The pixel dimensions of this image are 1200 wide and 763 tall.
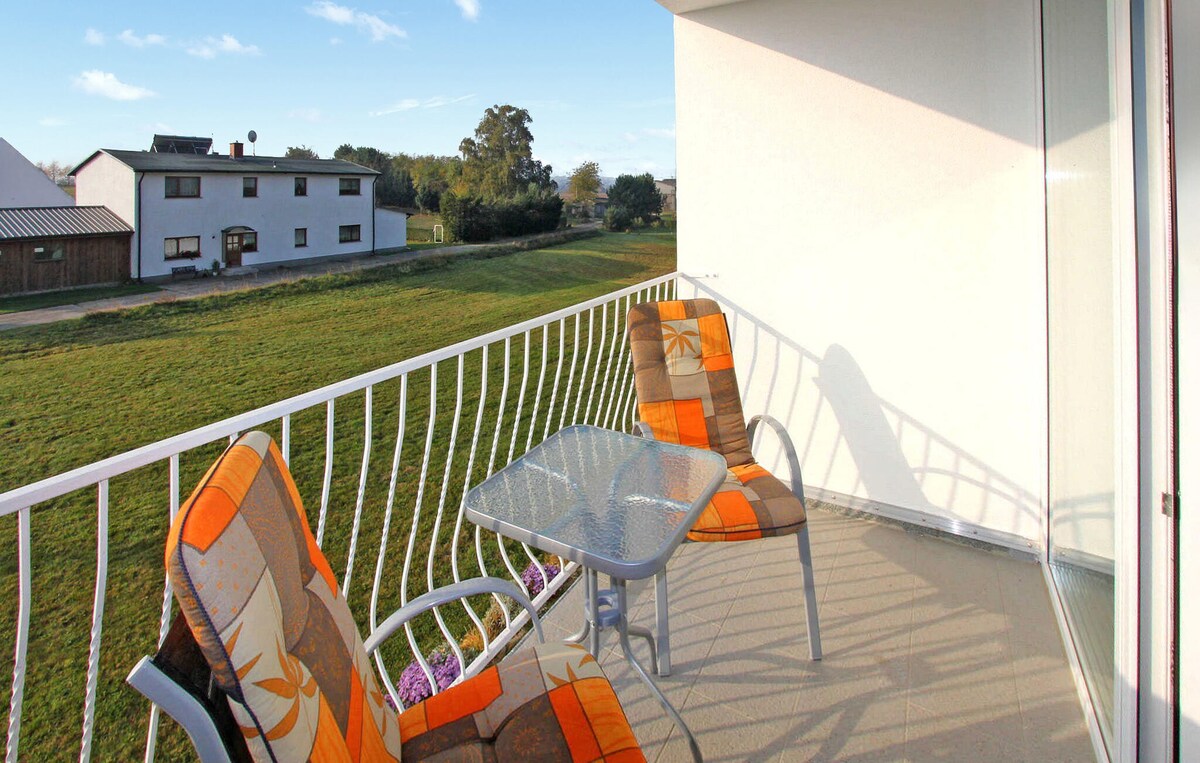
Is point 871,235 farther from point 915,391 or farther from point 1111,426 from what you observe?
point 1111,426

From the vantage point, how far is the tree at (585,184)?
→ 43.6 ft

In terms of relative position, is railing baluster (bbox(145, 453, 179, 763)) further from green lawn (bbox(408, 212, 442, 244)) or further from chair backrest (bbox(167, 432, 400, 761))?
green lawn (bbox(408, 212, 442, 244))

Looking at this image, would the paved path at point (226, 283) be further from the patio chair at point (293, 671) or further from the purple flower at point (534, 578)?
the patio chair at point (293, 671)

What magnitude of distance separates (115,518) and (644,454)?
815 centimetres

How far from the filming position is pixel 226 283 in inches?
540

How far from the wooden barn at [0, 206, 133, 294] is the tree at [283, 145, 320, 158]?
5.22m

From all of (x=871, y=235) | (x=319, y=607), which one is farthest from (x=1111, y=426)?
(x=319, y=607)

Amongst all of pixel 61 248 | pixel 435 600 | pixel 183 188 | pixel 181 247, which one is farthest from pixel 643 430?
pixel 183 188

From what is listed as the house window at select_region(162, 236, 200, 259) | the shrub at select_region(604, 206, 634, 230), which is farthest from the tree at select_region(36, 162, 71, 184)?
the shrub at select_region(604, 206, 634, 230)

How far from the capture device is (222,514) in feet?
2.54

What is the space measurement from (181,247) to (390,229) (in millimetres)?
4307

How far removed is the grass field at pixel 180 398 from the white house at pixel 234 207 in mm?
1001

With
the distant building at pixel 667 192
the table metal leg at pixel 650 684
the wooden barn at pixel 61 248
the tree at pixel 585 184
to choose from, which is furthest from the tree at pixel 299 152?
the table metal leg at pixel 650 684

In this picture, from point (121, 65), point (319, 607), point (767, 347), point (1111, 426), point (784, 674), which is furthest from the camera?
point (121, 65)
